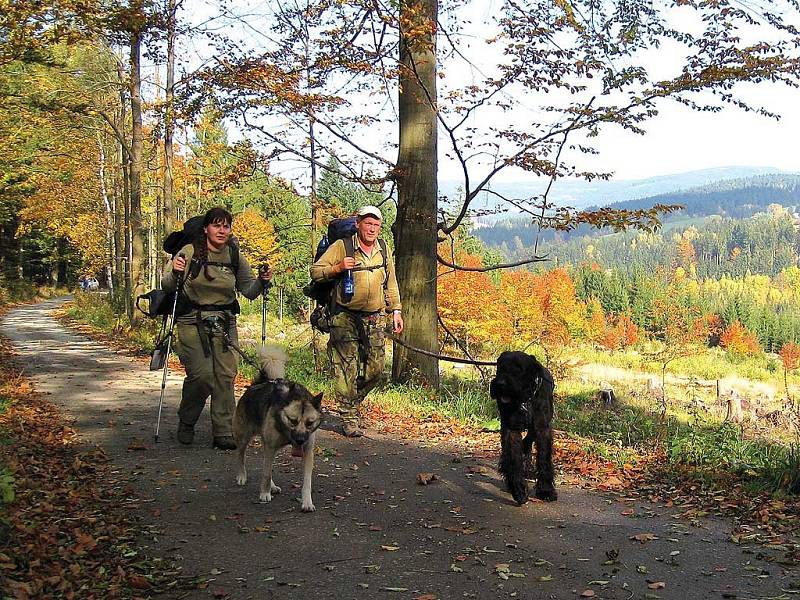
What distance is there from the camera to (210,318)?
7773 mm

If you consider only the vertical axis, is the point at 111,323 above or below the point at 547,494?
above

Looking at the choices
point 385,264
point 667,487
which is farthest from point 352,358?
point 667,487

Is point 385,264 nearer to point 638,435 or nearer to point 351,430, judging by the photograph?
point 351,430

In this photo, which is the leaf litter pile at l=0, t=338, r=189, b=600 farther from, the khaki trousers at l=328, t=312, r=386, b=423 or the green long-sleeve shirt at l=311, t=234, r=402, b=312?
the green long-sleeve shirt at l=311, t=234, r=402, b=312

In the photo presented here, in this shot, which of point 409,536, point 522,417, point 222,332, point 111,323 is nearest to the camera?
point 409,536

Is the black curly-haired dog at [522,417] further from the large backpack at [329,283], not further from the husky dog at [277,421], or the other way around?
the large backpack at [329,283]

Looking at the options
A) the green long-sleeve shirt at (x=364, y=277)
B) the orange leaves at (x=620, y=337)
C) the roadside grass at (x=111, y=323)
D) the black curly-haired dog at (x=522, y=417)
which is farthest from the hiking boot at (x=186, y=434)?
the orange leaves at (x=620, y=337)

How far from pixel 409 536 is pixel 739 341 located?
370 ft

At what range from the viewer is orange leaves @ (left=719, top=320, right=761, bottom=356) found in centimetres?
10556

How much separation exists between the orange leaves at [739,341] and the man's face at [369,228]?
10804 cm

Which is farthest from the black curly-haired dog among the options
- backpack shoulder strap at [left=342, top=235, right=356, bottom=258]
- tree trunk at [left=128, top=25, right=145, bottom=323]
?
tree trunk at [left=128, top=25, right=145, bottom=323]

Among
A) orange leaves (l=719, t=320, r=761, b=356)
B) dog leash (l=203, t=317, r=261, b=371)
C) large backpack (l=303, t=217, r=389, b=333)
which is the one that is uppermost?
large backpack (l=303, t=217, r=389, b=333)

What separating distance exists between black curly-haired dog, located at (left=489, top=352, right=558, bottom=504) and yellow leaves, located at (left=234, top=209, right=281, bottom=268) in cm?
3224

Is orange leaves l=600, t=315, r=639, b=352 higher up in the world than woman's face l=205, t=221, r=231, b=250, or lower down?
lower down
